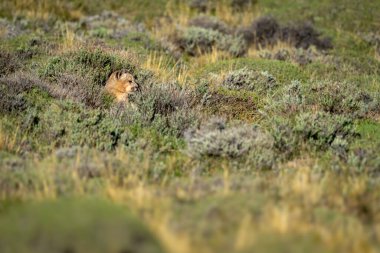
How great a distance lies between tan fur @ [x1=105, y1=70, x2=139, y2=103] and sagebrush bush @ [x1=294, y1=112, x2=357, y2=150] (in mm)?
3288

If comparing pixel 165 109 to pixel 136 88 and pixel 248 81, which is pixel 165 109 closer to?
pixel 136 88

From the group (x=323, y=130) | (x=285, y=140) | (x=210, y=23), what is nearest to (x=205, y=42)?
(x=210, y=23)

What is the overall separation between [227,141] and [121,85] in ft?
11.5

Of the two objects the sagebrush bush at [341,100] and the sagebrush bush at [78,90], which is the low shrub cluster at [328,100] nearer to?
the sagebrush bush at [341,100]

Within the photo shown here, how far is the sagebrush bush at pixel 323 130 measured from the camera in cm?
902

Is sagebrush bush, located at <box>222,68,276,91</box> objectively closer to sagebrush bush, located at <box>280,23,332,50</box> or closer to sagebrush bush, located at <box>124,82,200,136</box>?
sagebrush bush, located at <box>124,82,200,136</box>

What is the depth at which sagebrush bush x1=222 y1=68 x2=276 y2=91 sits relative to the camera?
12.5 metres

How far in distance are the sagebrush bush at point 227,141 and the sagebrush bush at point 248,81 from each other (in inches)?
139

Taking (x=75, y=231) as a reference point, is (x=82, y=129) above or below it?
below

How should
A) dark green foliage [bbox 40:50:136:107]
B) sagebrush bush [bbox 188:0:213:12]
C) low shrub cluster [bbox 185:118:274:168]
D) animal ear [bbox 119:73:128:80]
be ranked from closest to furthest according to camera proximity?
low shrub cluster [bbox 185:118:274:168] < dark green foliage [bbox 40:50:136:107] < animal ear [bbox 119:73:128:80] < sagebrush bush [bbox 188:0:213:12]

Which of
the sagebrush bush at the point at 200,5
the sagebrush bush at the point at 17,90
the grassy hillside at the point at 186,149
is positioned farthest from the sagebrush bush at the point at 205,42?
the sagebrush bush at the point at 17,90

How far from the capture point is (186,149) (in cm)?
856

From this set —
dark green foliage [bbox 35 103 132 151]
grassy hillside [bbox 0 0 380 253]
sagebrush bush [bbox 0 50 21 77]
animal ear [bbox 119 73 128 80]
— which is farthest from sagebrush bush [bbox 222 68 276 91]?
sagebrush bush [bbox 0 50 21 77]

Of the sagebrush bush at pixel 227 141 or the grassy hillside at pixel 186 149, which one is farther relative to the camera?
the sagebrush bush at pixel 227 141
